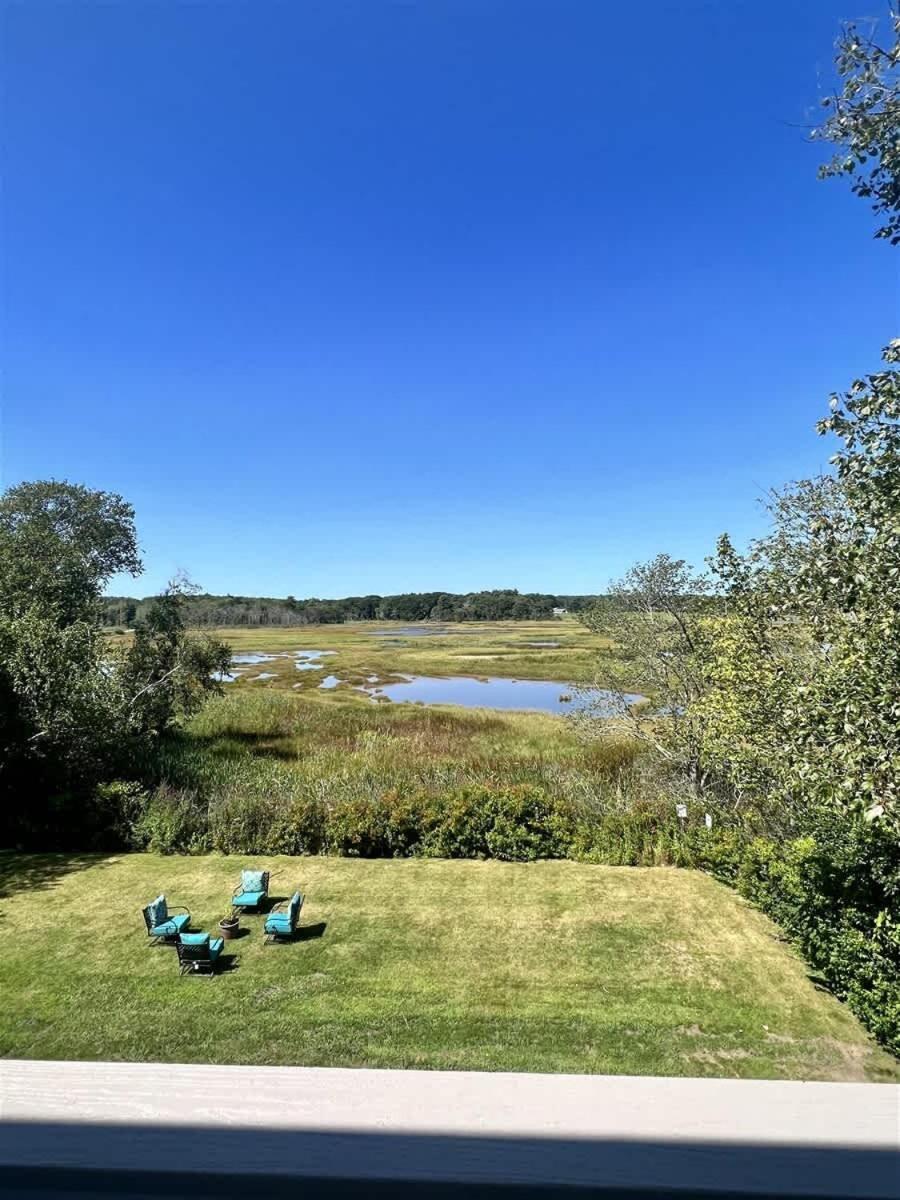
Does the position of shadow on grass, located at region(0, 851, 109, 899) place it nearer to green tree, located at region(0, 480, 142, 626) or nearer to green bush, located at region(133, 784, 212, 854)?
green bush, located at region(133, 784, 212, 854)

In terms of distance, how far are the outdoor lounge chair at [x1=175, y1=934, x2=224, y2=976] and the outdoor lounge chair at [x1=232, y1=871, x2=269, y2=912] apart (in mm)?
1535

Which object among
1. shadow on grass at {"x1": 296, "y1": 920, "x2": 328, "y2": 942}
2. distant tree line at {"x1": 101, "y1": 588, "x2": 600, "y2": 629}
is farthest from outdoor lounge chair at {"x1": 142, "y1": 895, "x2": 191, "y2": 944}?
distant tree line at {"x1": 101, "y1": 588, "x2": 600, "y2": 629}

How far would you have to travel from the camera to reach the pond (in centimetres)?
3744

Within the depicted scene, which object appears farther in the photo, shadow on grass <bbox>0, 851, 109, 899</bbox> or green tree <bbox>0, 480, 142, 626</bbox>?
green tree <bbox>0, 480, 142, 626</bbox>

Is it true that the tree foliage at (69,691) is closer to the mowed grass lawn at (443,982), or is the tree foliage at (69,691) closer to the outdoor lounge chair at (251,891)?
the mowed grass lawn at (443,982)

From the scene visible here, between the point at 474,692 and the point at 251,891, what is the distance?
3546cm

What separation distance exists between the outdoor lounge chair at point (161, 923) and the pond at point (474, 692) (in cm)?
2475

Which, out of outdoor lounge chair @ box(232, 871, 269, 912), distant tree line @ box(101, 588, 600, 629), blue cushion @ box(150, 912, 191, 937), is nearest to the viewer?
blue cushion @ box(150, 912, 191, 937)

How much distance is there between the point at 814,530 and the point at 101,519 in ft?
93.2

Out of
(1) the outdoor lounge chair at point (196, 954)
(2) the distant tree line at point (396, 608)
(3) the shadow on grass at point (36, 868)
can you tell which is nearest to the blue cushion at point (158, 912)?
(1) the outdoor lounge chair at point (196, 954)

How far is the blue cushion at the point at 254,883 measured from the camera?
8648 mm

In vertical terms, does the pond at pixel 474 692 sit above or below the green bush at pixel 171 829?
below

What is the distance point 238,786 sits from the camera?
14.1 metres

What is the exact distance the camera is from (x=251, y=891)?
867 cm
